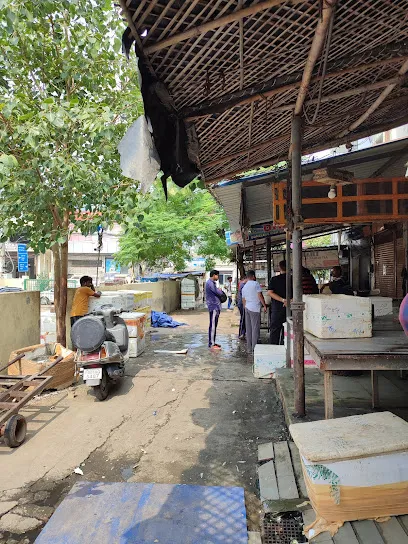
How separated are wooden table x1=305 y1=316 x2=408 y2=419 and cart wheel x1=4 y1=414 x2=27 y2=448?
10.7 feet

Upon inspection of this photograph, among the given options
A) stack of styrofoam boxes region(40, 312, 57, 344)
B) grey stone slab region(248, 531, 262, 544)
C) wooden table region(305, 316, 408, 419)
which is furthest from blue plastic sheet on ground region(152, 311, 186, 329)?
grey stone slab region(248, 531, 262, 544)

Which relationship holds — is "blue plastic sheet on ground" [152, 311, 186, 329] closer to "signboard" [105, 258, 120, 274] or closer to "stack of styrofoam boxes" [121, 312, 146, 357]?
"stack of styrofoam boxes" [121, 312, 146, 357]

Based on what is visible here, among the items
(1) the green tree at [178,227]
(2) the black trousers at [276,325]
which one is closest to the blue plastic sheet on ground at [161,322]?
(1) the green tree at [178,227]

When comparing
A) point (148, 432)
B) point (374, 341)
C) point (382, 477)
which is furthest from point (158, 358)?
point (382, 477)

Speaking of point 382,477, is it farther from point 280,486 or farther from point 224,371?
point 224,371

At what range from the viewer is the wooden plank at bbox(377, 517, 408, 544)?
7.99ft

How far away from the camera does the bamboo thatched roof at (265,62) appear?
105 inches

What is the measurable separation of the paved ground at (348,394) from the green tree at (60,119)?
4184 millimetres

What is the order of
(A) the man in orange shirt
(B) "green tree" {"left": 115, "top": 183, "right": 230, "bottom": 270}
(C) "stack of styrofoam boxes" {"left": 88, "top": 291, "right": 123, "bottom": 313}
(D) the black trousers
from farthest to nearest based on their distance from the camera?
(B) "green tree" {"left": 115, "top": 183, "right": 230, "bottom": 270}
(D) the black trousers
(C) "stack of styrofoam boxes" {"left": 88, "top": 291, "right": 123, "bottom": 313}
(A) the man in orange shirt

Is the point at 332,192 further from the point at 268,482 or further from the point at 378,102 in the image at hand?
the point at 268,482

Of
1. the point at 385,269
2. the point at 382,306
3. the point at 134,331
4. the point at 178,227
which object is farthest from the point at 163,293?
the point at 382,306

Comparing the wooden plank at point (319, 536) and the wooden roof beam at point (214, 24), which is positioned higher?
the wooden roof beam at point (214, 24)

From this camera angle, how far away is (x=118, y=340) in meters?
6.92

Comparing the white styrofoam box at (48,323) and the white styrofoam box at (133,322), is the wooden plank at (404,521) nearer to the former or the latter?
the white styrofoam box at (133,322)
